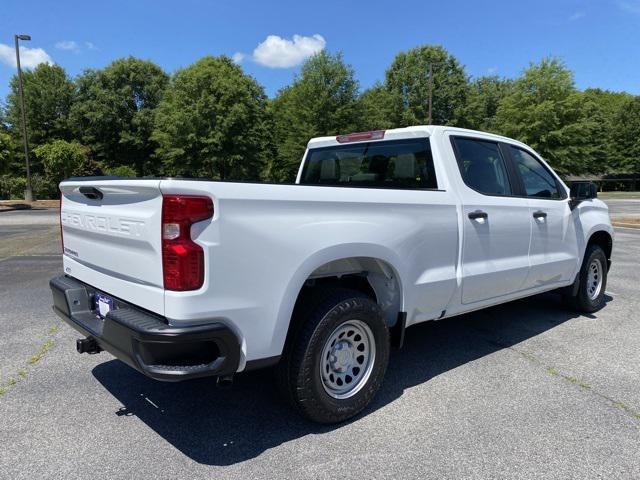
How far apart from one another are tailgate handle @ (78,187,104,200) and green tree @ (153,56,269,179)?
34.0 metres

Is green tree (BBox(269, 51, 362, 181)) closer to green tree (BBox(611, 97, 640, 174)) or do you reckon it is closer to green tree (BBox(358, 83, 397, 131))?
green tree (BBox(358, 83, 397, 131))

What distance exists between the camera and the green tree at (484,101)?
48.4m

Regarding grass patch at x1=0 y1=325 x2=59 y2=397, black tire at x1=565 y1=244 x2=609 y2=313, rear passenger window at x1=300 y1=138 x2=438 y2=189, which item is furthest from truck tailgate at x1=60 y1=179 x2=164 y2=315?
black tire at x1=565 y1=244 x2=609 y2=313

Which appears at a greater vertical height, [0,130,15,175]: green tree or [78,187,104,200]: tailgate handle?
[0,130,15,175]: green tree

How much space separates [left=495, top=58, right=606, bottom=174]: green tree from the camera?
3662cm

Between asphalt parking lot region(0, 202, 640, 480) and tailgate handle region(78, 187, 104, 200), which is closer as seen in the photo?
asphalt parking lot region(0, 202, 640, 480)

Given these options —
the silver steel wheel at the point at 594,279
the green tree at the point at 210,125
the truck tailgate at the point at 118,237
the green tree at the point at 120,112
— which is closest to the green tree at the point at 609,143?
the green tree at the point at 210,125

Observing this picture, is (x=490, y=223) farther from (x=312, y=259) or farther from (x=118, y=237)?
(x=118, y=237)

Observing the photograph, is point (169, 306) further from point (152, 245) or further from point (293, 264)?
point (293, 264)

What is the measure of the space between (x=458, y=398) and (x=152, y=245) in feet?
7.81

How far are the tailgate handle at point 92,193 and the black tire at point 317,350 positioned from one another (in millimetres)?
1396

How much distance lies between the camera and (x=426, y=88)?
47000 millimetres

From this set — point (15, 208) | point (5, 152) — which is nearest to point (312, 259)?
point (5, 152)

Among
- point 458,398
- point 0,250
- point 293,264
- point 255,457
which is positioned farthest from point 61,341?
point 0,250
